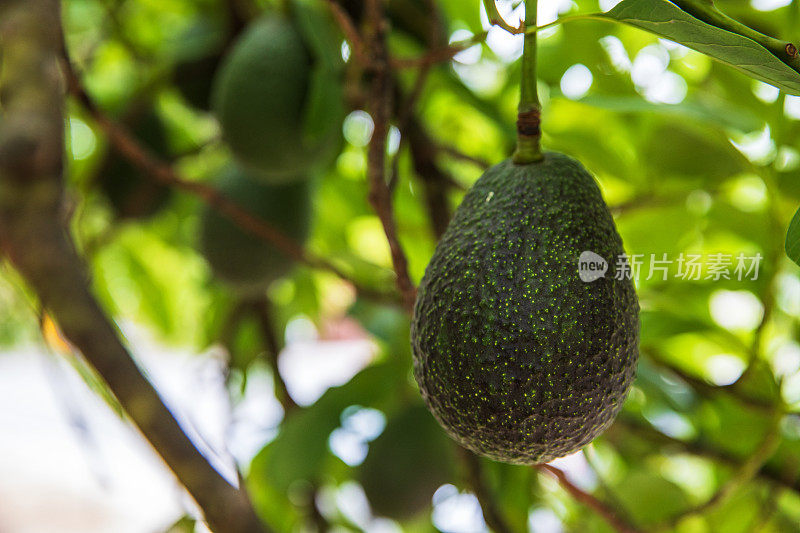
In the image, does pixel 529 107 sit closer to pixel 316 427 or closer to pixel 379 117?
pixel 379 117

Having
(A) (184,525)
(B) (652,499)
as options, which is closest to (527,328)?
(A) (184,525)

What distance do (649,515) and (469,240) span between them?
58 centimetres

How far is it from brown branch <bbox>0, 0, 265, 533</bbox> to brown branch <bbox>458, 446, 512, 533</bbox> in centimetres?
27

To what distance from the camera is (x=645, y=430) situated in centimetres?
86

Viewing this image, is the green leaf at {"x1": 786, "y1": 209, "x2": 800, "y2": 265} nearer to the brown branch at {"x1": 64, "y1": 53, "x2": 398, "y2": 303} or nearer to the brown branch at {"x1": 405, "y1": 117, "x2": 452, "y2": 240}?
the brown branch at {"x1": 64, "y1": 53, "x2": 398, "y2": 303}

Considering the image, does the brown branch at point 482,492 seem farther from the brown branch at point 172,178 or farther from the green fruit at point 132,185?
the green fruit at point 132,185

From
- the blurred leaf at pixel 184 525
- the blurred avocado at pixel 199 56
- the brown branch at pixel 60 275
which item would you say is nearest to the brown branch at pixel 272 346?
the blurred avocado at pixel 199 56

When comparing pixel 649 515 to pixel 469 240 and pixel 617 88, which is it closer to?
pixel 617 88

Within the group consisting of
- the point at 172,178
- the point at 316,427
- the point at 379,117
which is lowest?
the point at 316,427

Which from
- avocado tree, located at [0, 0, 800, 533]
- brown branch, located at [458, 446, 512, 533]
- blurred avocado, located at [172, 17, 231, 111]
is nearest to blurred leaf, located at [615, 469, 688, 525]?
avocado tree, located at [0, 0, 800, 533]

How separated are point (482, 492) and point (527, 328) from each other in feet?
1.36

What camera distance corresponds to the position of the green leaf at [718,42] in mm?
317

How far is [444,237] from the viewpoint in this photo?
1.34 feet

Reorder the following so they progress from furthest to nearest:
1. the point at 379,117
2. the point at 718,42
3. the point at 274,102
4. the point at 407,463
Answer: the point at 407,463 → the point at 274,102 → the point at 379,117 → the point at 718,42
